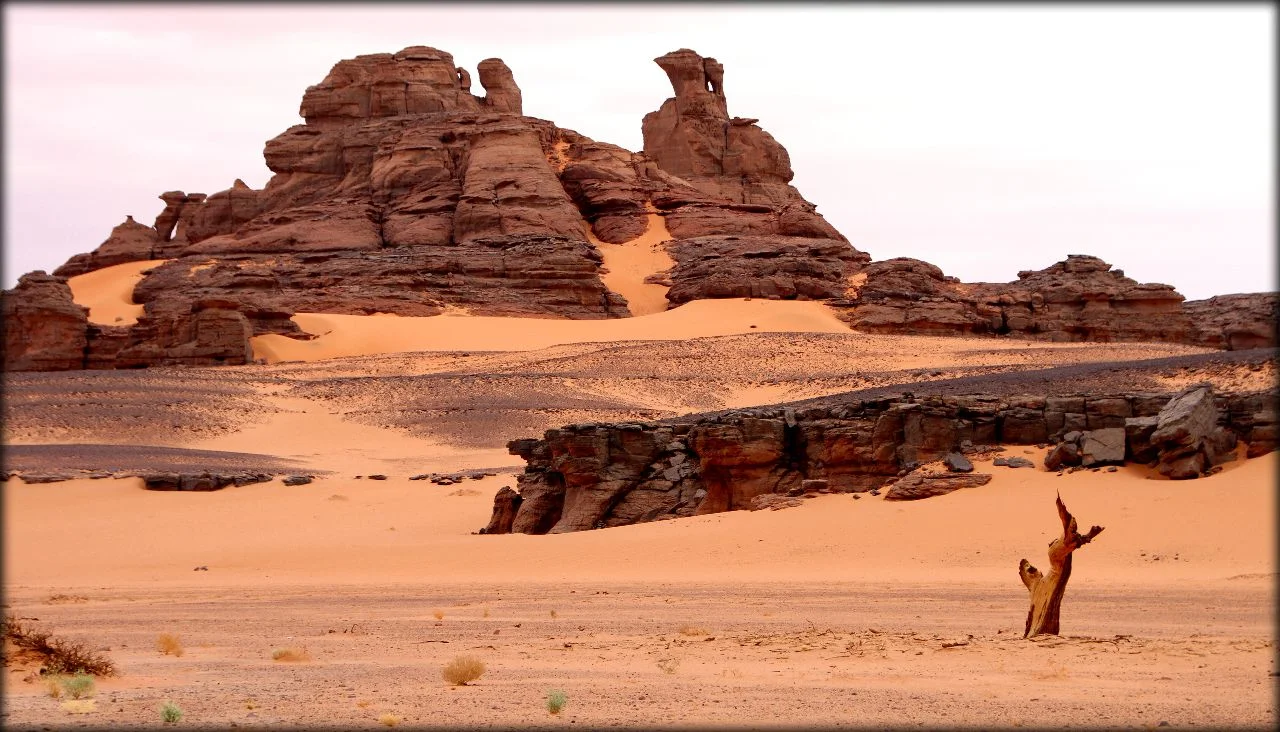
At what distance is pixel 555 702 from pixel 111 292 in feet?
232

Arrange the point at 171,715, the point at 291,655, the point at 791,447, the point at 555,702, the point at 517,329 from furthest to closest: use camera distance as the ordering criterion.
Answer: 1. the point at 517,329
2. the point at 791,447
3. the point at 291,655
4. the point at 555,702
5. the point at 171,715

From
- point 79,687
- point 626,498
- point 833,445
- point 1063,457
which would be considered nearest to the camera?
point 79,687

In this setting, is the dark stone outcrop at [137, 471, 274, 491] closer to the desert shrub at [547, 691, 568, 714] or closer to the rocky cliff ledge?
the rocky cliff ledge

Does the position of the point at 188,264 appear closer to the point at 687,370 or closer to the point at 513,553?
the point at 687,370

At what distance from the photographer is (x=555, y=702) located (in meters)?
9.53

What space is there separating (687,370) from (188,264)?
3175 cm

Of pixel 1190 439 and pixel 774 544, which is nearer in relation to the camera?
pixel 1190 439

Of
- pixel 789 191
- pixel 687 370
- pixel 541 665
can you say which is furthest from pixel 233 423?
pixel 789 191

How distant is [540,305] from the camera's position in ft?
224

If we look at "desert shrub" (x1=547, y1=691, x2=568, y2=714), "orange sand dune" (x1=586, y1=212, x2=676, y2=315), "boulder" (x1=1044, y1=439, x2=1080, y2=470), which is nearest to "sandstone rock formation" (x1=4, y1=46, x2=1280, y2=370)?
"orange sand dune" (x1=586, y1=212, x2=676, y2=315)

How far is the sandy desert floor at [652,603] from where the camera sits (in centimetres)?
992

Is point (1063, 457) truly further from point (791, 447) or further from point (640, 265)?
point (640, 265)

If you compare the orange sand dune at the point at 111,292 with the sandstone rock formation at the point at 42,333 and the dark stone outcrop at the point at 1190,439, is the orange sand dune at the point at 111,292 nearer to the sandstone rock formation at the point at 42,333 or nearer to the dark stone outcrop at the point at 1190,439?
the sandstone rock formation at the point at 42,333

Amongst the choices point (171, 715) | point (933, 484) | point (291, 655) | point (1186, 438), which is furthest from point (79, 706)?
point (1186, 438)
